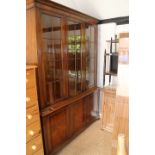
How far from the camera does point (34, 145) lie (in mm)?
1848

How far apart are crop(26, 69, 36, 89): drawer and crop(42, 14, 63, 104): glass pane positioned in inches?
11.5

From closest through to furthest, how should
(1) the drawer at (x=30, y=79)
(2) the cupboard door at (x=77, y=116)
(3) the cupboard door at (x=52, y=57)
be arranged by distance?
(1) the drawer at (x=30, y=79) → (3) the cupboard door at (x=52, y=57) → (2) the cupboard door at (x=77, y=116)

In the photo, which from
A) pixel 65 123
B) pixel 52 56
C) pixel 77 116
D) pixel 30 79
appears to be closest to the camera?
pixel 30 79

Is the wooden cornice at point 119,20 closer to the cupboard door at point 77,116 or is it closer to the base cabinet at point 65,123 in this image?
the base cabinet at point 65,123

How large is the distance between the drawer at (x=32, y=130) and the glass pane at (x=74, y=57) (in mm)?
829

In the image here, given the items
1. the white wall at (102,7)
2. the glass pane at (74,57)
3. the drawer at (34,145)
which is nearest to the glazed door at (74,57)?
the glass pane at (74,57)

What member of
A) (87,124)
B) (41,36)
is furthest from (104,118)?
(41,36)

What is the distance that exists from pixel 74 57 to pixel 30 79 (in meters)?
1.04

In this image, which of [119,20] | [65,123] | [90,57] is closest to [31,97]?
[65,123]

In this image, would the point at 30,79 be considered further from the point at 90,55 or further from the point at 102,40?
the point at 102,40

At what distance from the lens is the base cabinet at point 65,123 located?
2.17 metres
